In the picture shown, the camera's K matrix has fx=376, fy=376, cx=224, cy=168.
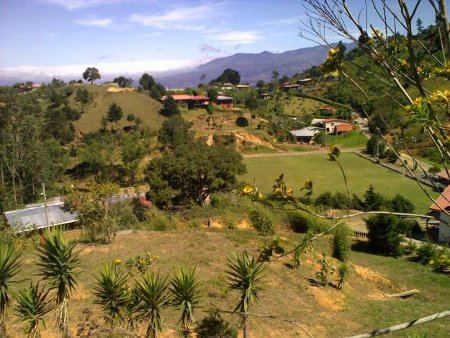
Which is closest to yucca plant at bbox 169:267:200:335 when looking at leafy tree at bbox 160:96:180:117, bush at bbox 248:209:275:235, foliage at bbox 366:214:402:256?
bush at bbox 248:209:275:235

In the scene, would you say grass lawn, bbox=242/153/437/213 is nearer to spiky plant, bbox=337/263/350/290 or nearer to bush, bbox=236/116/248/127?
bush, bbox=236/116/248/127

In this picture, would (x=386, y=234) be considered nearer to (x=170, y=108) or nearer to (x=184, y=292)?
(x=184, y=292)

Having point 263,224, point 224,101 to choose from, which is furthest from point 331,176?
point 224,101

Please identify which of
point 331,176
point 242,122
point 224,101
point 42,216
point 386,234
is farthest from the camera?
point 224,101

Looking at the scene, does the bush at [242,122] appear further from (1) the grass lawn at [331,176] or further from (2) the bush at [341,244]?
(2) the bush at [341,244]

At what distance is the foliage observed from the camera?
654 inches

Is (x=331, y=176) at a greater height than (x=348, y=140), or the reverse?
(x=348, y=140)

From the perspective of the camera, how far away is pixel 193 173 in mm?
23938

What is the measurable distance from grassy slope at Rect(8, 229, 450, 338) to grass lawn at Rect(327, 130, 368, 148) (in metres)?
37.4

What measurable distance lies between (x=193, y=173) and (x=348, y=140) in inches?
A: 1378

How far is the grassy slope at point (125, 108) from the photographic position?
62438mm

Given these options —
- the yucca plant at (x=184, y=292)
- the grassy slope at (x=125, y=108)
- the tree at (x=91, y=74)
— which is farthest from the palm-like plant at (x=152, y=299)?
the tree at (x=91, y=74)

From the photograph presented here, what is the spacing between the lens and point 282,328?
8727 millimetres

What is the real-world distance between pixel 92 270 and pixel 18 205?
79.8 ft
